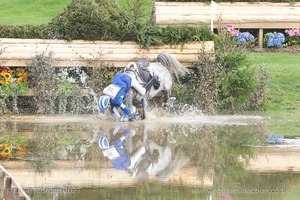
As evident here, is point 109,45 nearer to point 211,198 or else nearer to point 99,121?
point 99,121

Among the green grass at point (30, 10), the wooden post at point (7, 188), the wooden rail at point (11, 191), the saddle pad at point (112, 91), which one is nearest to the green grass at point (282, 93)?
the saddle pad at point (112, 91)

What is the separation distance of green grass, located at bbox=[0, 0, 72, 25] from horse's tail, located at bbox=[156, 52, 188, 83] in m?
10.1

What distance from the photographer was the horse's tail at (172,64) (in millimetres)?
17062

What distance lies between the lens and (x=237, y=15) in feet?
80.3

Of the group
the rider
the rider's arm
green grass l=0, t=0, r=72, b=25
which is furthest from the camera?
green grass l=0, t=0, r=72, b=25

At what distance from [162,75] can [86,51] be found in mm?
1839

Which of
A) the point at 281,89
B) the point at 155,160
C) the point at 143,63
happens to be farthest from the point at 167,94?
the point at 155,160

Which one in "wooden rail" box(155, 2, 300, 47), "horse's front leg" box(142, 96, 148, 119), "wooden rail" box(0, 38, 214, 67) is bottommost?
"horse's front leg" box(142, 96, 148, 119)

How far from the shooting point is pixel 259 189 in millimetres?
9711

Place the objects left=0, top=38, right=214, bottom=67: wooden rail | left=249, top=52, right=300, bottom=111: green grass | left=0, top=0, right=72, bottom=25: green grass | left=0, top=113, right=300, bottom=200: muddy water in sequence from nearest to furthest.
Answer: left=0, top=113, right=300, bottom=200: muddy water < left=0, top=38, right=214, bottom=67: wooden rail < left=249, top=52, right=300, bottom=111: green grass < left=0, top=0, right=72, bottom=25: green grass

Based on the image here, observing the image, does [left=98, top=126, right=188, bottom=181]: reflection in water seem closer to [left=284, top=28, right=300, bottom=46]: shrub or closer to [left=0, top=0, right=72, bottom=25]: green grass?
[left=284, top=28, right=300, bottom=46]: shrub

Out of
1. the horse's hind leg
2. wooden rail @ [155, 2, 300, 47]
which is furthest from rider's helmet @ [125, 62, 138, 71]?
wooden rail @ [155, 2, 300, 47]

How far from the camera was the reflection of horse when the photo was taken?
53.1ft

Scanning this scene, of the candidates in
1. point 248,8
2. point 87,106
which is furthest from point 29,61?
point 248,8
